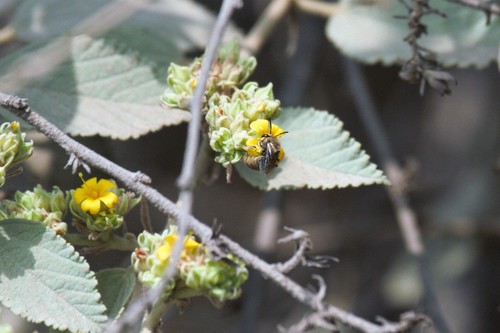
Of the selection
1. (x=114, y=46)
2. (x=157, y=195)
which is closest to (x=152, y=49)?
(x=114, y=46)

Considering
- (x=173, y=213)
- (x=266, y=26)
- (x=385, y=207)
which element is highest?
(x=173, y=213)

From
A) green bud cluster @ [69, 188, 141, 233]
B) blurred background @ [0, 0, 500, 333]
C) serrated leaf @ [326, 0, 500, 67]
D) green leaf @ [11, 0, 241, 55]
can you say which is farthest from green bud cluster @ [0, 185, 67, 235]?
blurred background @ [0, 0, 500, 333]

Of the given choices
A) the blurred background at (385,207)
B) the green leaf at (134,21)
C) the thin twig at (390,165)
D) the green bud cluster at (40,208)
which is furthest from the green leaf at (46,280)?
the blurred background at (385,207)

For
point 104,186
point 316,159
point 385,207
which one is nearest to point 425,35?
point 316,159

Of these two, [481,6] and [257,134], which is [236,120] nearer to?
[257,134]

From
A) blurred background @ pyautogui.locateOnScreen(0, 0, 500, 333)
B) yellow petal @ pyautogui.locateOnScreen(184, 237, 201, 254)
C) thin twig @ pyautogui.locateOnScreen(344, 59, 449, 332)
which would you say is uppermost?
yellow petal @ pyautogui.locateOnScreen(184, 237, 201, 254)

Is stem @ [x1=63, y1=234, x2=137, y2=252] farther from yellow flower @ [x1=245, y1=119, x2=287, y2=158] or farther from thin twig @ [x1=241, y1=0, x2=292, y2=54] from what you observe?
thin twig @ [x1=241, y1=0, x2=292, y2=54]
